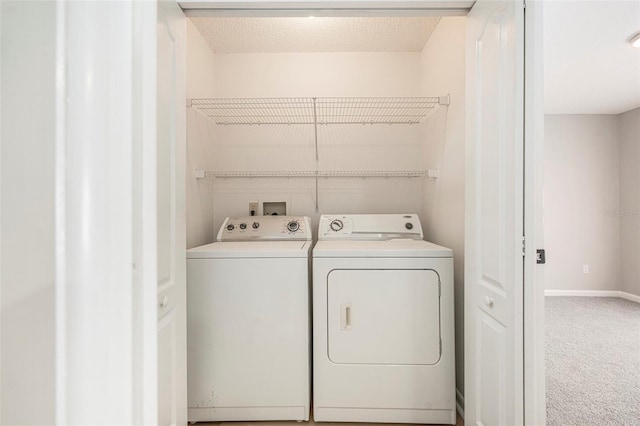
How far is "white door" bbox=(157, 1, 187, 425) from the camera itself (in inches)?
44.2

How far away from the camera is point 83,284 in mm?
333

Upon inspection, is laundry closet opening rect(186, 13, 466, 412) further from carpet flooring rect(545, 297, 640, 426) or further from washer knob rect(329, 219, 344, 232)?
carpet flooring rect(545, 297, 640, 426)

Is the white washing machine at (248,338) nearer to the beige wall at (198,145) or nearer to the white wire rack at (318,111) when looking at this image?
the beige wall at (198,145)

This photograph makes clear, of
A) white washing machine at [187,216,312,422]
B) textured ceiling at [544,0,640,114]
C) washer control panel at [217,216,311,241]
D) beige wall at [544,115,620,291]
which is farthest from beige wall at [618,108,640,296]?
white washing machine at [187,216,312,422]

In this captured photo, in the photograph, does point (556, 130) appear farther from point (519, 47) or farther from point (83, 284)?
point (83, 284)

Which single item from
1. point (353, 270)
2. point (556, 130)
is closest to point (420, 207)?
point (353, 270)

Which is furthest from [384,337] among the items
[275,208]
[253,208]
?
[253,208]

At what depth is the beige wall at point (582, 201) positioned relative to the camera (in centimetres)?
422

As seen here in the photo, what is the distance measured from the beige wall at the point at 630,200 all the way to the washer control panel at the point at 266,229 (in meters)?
4.63

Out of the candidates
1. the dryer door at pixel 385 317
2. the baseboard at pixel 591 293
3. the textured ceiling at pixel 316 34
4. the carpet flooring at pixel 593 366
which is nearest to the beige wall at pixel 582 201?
the baseboard at pixel 591 293

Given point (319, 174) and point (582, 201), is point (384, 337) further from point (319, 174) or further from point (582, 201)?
point (582, 201)

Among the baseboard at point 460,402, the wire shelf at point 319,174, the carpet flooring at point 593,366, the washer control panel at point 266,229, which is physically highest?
the wire shelf at point 319,174

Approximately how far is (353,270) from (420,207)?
1180 mm

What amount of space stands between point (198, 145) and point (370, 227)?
1.44 m
